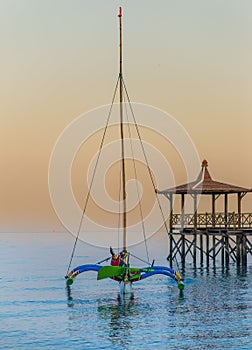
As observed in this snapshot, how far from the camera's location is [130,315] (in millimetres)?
25938

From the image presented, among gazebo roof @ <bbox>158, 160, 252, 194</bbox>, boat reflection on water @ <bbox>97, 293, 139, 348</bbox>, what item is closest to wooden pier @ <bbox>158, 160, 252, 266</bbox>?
gazebo roof @ <bbox>158, 160, 252, 194</bbox>

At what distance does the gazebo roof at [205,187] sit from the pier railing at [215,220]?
165 cm

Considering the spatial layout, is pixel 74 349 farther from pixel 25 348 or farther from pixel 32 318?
pixel 32 318

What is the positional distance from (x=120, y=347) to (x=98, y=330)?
2605 mm

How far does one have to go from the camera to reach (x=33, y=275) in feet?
155

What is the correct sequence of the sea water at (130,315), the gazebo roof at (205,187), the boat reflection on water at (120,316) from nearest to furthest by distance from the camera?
the sea water at (130,315) < the boat reflection on water at (120,316) < the gazebo roof at (205,187)

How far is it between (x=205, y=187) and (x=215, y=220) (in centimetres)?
253

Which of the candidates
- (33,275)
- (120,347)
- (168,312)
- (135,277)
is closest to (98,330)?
(120,347)

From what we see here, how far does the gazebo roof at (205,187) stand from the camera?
140ft

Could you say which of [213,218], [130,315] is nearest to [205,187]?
[213,218]

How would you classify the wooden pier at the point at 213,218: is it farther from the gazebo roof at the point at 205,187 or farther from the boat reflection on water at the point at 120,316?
Result: the boat reflection on water at the point at 120,316

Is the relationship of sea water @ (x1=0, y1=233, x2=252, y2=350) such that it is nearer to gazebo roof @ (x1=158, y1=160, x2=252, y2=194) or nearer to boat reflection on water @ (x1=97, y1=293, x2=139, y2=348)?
boat reflection on water @ (x1=97, y1=293, x2=139, y2=348)

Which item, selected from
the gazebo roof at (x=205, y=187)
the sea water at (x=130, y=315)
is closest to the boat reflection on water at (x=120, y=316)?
the sea water at (x=130, y=315)

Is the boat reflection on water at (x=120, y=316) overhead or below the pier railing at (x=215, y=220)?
below
